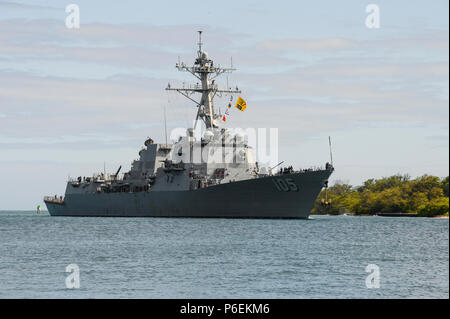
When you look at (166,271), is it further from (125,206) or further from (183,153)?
(125,206)

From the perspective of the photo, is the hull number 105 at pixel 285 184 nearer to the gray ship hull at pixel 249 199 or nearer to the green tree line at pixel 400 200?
the gray ship hull at pixel 249 199

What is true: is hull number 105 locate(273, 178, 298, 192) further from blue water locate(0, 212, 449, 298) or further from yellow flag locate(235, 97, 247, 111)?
blue water locate(0, 212, 449, 298)

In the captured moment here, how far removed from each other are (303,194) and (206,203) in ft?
27.3

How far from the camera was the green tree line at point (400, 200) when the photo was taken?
9594cm

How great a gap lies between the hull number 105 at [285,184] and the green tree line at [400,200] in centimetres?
4375

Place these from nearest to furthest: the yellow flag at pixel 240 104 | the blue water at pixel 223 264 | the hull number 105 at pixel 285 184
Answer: the blue water at pixel 223 264
the hull number 105 at pixel 285 184
the yellow flag at pixel 240 104

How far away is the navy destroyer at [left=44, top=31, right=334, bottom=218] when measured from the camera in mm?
50594

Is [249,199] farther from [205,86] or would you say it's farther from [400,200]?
[400,200]

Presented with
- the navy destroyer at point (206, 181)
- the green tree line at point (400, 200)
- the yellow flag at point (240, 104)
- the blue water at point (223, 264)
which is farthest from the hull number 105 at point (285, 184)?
the green tree line at point (400, 200)

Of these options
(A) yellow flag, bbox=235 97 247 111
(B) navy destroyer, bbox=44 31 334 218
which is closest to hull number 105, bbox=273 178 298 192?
(B) navy destroyer, bbox=44 31 334 218

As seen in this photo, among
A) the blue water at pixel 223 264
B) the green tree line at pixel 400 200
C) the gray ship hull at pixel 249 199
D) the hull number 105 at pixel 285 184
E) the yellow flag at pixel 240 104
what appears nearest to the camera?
the blue water at pixel 223 264

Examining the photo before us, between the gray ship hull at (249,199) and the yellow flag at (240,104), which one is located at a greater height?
the yellow flag at (240,104)

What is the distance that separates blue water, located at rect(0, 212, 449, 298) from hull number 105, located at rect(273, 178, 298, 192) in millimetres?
7516

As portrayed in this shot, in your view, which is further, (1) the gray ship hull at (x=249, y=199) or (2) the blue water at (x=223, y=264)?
(1) the gray ship hull at (x=249, y=199)
